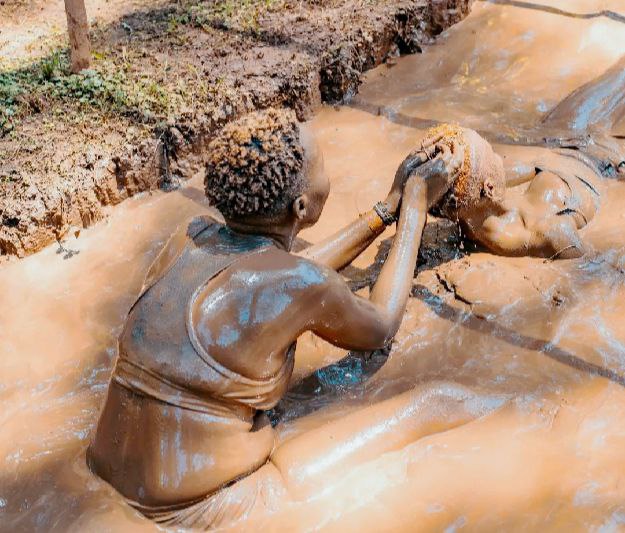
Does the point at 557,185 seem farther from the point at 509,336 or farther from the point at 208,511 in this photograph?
the point at 208,511

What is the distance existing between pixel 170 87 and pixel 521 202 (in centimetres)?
291

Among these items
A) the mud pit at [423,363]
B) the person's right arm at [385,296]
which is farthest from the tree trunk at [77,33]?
the person's right arm at [385,296]

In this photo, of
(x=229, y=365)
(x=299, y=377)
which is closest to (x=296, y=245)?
(x=299, y=377)

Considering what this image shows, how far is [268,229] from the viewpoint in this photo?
2.67 meters

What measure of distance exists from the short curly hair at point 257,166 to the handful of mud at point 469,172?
1.24m

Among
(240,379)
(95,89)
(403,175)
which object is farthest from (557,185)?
(95,89)

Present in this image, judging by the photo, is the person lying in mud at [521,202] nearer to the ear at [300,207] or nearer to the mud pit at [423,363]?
the mud pit at [423,363]

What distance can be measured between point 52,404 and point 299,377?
1.27 m

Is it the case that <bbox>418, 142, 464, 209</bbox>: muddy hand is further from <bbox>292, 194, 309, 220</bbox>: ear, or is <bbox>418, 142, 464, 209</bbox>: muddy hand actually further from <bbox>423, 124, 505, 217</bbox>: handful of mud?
<bbox>292, 194, 309, 220</bbox>: ear

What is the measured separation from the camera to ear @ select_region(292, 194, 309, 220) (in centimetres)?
261

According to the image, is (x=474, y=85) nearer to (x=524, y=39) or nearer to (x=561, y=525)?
(x=524, y=39)

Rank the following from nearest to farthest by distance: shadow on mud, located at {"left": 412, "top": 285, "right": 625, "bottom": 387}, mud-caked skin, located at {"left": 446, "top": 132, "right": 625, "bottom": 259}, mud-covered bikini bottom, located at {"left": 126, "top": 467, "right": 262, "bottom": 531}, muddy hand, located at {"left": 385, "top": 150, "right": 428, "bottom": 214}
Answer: mud-covered bikini bottom, located at {"left": 126, "top": 467, "right": 262, "bottom": 531}, shadow on mud, located at {"left": 412, "top": 285, "right": 625, "bottom": 387}, muddy hand, located at {"left": 385, "top": 150, "right": 428, "bottom": 214}, mud-caked skin, located at {"left": 446, "top": 132, "right": 625, "bottom": 259}

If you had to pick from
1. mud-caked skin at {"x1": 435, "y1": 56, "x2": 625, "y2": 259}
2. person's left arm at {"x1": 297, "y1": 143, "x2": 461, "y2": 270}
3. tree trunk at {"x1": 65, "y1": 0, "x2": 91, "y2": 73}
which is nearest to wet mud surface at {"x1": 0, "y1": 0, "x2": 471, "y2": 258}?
tree trunk at {"x1": 65, "y1": 0, "x2": 91, "y2": 73}

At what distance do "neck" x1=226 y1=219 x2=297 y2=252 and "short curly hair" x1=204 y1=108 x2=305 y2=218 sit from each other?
5 cm
